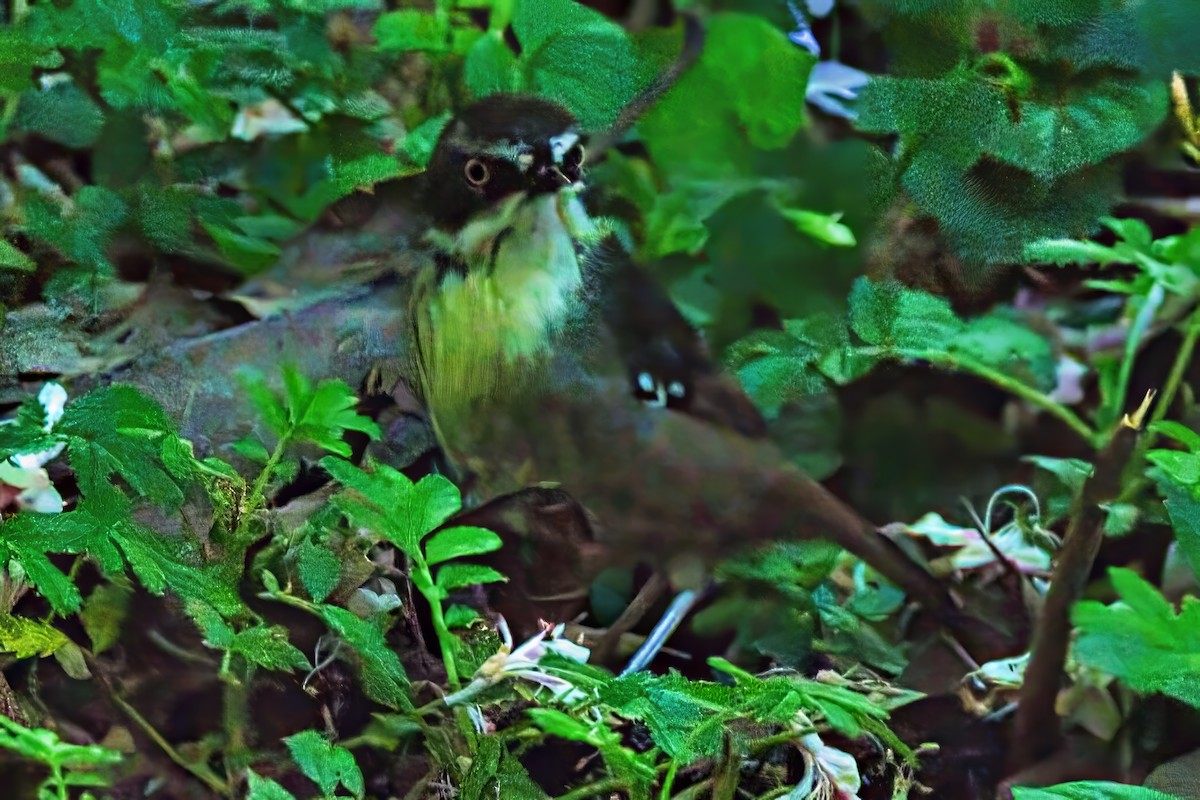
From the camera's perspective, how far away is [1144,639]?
0.51 meters

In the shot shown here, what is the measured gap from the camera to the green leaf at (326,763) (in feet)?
2.19

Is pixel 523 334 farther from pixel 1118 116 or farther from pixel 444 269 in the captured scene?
pixel 1118 116

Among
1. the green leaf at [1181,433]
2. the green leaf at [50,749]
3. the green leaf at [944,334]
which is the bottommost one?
the green leaf at [50,749]

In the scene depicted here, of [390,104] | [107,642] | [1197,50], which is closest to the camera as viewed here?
[1197,50]

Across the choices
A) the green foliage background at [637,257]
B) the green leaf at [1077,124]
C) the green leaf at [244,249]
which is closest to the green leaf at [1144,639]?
the green foliage background at [637,257]

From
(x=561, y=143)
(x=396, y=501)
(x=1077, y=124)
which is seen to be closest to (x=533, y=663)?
(x=396, y=501)

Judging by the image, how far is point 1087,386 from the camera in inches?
20.5

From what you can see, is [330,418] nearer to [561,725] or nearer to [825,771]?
[561,725]

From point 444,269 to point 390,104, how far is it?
118 millimetres

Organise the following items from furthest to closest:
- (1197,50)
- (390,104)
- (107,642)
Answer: (107,642) → (390,104) → (1197,50)

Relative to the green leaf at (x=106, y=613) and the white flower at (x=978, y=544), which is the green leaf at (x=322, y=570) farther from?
the white flower at (x=978, y=544)

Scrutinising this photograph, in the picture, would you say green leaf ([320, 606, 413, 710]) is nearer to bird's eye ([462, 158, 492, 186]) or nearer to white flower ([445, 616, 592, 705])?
white flower ([445, 616, 592, 705])

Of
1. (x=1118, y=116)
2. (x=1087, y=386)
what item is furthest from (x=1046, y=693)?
(x=1118, y=116)

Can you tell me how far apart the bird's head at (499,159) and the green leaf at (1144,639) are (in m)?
0.42
